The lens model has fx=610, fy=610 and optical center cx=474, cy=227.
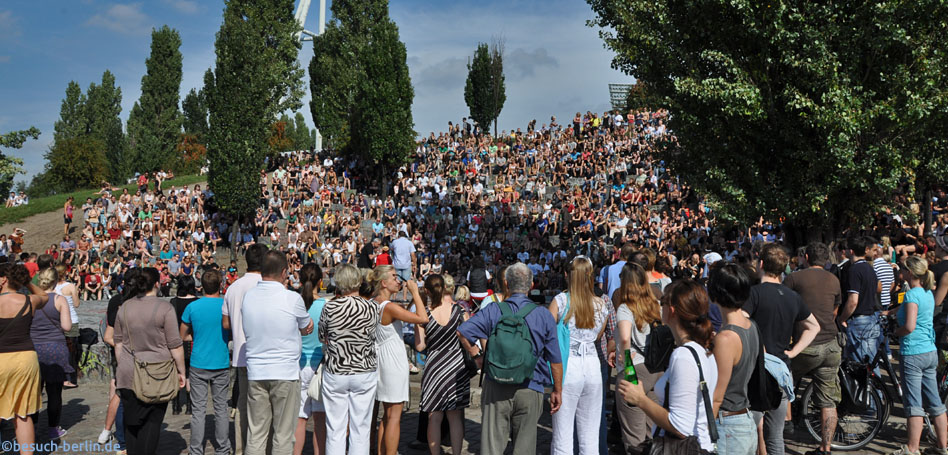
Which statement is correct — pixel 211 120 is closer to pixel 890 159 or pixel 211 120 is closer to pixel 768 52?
pixel 768 52

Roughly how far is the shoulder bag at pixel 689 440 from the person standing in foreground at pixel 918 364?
3.85 m

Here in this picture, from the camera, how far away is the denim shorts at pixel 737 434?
3.60 m

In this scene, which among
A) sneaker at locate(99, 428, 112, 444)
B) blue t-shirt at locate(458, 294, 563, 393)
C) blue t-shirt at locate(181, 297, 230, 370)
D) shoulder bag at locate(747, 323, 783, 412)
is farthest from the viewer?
sneaker at locate(99, 428, 112, 444)

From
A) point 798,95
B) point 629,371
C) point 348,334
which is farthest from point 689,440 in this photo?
point 798,95

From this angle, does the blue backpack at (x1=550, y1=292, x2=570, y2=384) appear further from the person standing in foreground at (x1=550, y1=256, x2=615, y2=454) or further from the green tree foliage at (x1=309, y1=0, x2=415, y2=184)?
the green tree foliage at (x1=309, y1=0, x2=415, y2=184)

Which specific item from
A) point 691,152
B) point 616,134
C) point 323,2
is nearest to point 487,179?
point 616,134

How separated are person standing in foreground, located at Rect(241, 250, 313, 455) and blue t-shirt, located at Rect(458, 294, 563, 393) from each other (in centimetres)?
150

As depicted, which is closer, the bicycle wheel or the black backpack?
the black backpack

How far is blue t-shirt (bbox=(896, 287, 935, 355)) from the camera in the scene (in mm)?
5836

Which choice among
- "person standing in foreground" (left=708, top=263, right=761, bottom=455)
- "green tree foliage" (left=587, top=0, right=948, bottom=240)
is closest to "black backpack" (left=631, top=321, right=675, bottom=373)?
"person standing in foreground" (left=708, top=263, right=761, bottom=455)

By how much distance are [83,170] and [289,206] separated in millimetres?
32275

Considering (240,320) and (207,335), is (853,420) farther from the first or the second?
(207,335)

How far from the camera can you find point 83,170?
166 ft

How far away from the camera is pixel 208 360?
577cm
